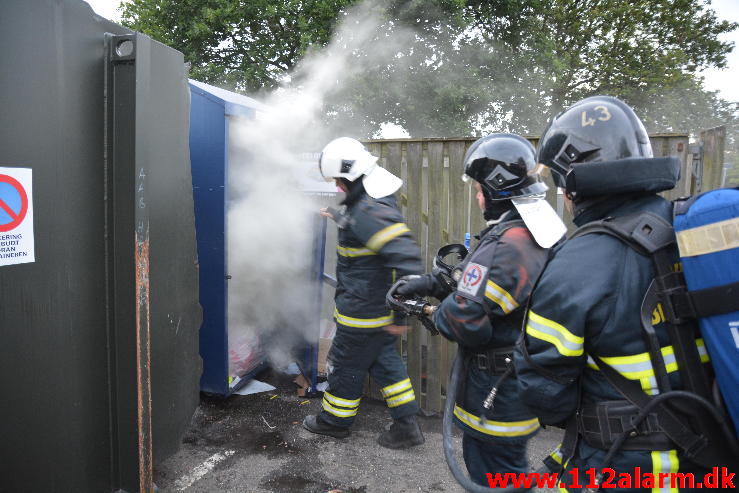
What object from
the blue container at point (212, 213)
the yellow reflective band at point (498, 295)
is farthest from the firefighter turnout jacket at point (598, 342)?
the blue container at point (212, 213)

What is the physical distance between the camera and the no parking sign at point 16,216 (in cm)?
165

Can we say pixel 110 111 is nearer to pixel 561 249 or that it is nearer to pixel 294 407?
pixel 561 249

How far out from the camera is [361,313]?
3770 millimetres

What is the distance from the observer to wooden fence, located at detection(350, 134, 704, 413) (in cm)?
416

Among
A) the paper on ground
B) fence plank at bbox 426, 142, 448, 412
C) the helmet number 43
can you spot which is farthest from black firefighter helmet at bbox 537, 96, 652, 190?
the paper on ground

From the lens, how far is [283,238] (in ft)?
15.7

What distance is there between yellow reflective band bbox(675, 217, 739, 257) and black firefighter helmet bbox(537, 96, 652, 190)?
349mm

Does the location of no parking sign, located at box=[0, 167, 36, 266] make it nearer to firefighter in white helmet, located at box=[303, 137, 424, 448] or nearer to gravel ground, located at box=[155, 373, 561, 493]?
gravel ground, located at box=[155, 373, 561, 493]

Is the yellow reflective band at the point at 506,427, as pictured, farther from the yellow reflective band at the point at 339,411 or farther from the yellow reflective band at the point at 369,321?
the yellow reflective band at the point at 339,411

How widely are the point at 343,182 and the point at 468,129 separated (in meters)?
11.1

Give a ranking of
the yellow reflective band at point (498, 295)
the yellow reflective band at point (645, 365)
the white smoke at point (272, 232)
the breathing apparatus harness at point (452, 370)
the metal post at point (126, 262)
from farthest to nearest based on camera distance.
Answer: the white smoke at point (272, 232)
the yellow reflective band at point (498, 295)
the breathing apparatus harness at point (452, 370)
the metal post at point (126, 262)
the yellow reflective band at point (645, 365)

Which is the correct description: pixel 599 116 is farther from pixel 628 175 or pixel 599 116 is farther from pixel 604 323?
pixel 604 323

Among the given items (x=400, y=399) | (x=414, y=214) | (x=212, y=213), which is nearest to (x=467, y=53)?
(x=414, y=214)

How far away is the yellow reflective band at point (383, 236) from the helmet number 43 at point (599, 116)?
2.03m
